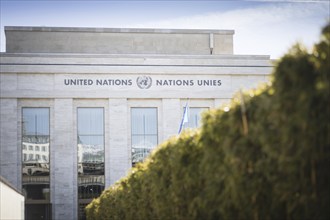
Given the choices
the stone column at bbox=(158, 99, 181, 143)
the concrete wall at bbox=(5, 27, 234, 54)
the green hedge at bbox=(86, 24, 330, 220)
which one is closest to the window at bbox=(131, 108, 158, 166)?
the stone column at bbox=(158, 99, 181, 143)

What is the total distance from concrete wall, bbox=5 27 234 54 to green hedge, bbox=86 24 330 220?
140ft

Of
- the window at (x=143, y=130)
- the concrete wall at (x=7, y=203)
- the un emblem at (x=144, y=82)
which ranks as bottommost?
the concrete wall at (x=7, y=203)

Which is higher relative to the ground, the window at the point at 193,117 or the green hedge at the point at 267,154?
the window at the point at 193,117

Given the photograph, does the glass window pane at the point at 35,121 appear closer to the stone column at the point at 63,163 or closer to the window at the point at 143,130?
the stone column at the point at 63,163

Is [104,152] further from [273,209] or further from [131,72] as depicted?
[273,209]

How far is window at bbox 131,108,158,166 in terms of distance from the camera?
55.3 metres

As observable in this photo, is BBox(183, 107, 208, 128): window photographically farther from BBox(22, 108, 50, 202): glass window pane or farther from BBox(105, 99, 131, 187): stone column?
BBox(22, 108, 50, 202): glass window pane

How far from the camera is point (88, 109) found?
181ft

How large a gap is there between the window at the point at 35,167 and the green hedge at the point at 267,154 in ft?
126

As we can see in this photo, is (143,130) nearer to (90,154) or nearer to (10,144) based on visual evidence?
(90,154)

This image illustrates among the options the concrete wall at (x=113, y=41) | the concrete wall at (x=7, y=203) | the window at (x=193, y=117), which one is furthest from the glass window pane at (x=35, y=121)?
the concrete wall at (x=7, y=203)

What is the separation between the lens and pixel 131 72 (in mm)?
54875

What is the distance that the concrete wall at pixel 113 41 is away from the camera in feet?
189

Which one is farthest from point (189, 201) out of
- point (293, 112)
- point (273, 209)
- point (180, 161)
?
point (293, 112)
